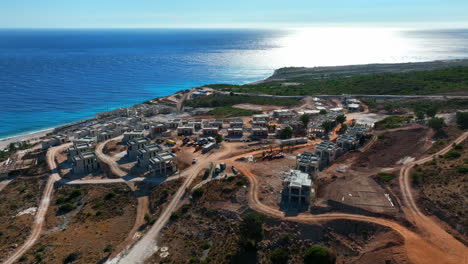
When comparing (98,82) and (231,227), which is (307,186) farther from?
(98,82)

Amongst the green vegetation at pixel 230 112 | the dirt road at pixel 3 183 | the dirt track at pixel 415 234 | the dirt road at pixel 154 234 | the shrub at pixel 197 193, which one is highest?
the dirt track at pixel 415 234

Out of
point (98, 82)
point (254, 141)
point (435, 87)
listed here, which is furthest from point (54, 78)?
point (435, 87)

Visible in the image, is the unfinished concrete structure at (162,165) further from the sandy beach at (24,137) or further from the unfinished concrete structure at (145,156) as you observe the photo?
the sandy beach at (24,137)

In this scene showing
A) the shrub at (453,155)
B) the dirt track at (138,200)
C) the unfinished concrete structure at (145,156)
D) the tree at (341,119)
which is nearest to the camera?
the dirt track at (138,200)

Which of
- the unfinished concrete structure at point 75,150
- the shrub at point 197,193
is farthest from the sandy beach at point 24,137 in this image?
the shrub at point 197,193

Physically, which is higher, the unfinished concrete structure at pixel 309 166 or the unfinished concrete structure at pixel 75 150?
the unfinished concrete structure at pixel 309 166

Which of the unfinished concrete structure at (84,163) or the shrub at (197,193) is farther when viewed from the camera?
the unfinished concrete structure at (84,163)

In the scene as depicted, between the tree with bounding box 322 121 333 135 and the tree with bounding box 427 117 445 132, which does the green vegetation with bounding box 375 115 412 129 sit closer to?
the tree with bounding box 427 117 445 132
